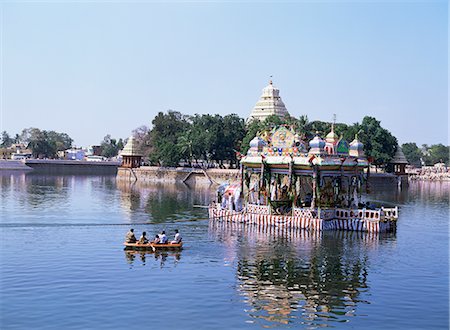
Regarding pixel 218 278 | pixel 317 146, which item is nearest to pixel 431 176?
pixel 317 146

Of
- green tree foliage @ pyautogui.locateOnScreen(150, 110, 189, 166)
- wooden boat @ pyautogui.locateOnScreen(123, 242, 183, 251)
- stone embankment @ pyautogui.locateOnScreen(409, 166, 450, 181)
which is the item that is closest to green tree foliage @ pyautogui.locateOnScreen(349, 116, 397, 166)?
green tree foliage @ pyautogui.locateOnScreen(150, 110, 189, 166)

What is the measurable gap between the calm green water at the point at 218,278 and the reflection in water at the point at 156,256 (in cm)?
8

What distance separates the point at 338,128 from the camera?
9906cm

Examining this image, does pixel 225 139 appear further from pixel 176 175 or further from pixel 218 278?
pixel 218 278

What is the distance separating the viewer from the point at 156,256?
122 feet

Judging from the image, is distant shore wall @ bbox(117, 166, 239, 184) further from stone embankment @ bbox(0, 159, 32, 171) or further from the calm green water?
the calm green water

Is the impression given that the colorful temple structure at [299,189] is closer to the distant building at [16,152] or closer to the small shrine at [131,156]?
the small shrine at [131,156]

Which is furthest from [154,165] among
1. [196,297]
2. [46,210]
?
[196,297]

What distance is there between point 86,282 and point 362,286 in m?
12.8

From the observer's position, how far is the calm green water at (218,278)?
25625 mm

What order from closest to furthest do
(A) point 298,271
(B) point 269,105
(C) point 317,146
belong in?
1. (A) point 298,271
2. (C) point 317,146
3. (B) point 269,105

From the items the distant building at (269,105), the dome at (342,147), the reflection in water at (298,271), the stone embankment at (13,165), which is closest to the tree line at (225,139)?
the distant building at (269,105)

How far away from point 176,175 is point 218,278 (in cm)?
8522

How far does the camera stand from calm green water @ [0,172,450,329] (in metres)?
25.6
